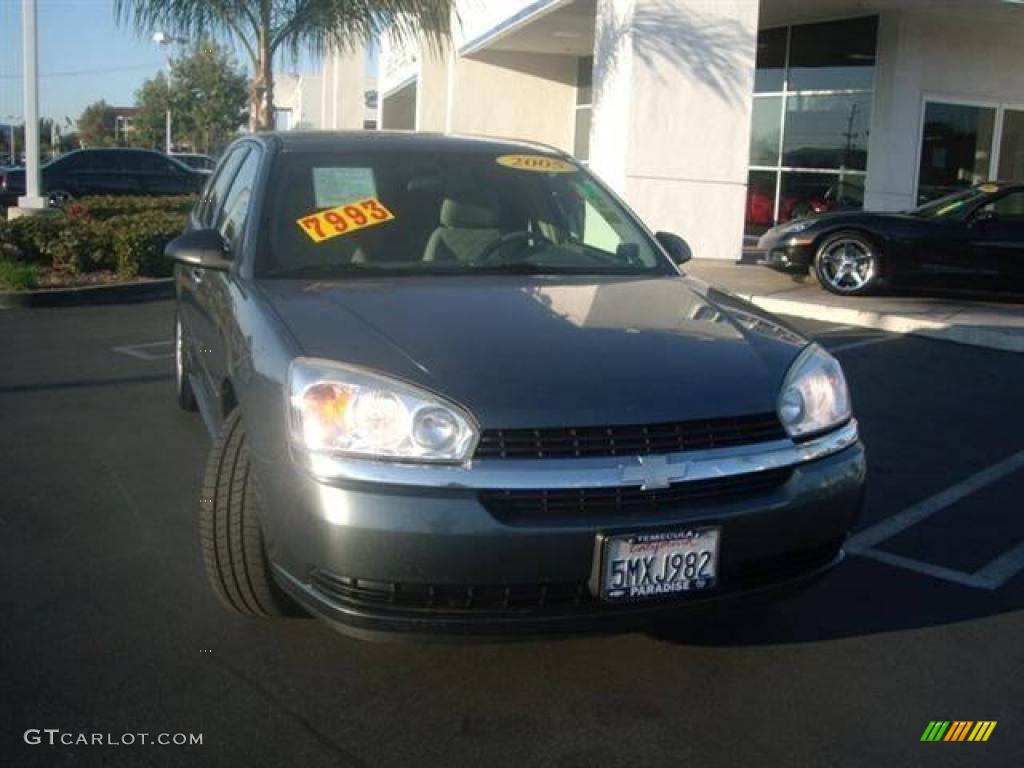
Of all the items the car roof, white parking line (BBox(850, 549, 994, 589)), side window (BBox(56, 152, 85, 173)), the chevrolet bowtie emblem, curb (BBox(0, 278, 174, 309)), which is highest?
side window (BBox(56, 152, 85, 173))

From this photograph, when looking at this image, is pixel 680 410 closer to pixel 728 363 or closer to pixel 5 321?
pixel 728 363

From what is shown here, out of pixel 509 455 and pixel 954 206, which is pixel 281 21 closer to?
pixel 954 206

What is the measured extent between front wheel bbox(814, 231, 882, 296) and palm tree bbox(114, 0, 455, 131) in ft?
23.9

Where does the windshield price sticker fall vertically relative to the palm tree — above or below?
below

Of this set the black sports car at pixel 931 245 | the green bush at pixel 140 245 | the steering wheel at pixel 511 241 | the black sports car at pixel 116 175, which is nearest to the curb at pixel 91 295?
the green bush at pixel 140 245

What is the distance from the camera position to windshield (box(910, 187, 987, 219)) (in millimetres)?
11070

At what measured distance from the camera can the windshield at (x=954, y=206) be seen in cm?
1107

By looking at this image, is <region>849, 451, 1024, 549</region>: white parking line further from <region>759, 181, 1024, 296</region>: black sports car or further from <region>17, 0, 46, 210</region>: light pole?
<region>17, 0, 46, 210</region>: light pole

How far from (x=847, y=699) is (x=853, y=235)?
29.2 feet

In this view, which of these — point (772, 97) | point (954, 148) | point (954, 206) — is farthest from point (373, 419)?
point (954, 148)

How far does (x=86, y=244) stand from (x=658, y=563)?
10768 millimetres

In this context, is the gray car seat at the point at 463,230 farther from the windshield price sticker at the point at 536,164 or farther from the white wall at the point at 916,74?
the white wall at the point at 916,74

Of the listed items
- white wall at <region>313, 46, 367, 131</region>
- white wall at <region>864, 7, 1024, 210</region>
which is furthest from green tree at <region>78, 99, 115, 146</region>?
white wall at <region>864, 7, 1024, 210</region>

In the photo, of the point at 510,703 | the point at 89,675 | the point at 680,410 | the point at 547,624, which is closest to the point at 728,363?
the point at 680,410
